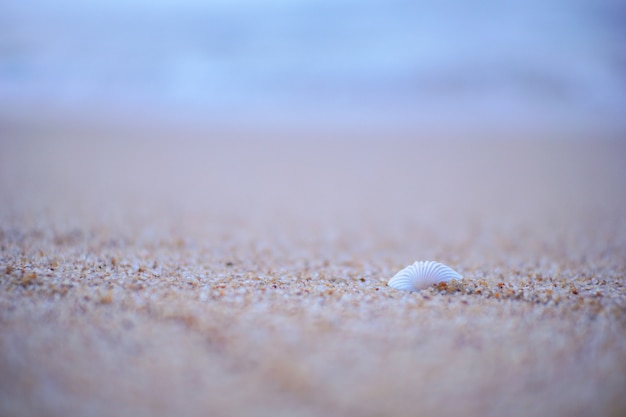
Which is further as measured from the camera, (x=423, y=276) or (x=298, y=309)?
(x=423, y=276)

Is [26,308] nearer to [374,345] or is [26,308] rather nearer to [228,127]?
[374,345]

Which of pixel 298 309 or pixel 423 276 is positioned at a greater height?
pixel 423 276

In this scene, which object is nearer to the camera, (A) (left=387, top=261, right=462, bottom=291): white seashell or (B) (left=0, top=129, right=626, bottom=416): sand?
(B) (left=0, top=129, right=626, bottom=416): sand

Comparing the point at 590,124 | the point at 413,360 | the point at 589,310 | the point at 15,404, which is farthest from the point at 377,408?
the point at 590,124

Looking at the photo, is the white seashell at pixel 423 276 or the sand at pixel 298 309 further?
the white seashell at pixel 423 276
